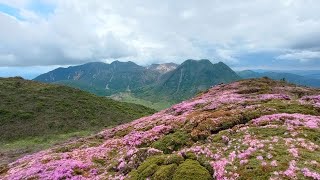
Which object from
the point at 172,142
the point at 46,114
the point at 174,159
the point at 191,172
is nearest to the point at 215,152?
the point at 174,159

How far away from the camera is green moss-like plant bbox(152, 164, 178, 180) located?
19.6m

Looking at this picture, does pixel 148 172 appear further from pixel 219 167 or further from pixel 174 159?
pixel 219 167

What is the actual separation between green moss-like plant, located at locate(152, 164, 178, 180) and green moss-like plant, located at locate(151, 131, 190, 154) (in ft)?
20.0

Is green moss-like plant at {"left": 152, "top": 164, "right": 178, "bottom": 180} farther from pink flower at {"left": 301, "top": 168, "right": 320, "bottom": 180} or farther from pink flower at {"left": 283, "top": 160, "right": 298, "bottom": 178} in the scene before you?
pink flower at {"left": 301, "top": 168, "right": 320, "bottom": 180}

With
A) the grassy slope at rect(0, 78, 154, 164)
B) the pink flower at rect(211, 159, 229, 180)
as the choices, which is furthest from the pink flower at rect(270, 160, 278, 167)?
the grassy slope at rect(0, 78, 154, 164)

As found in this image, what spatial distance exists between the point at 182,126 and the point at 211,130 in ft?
14.5

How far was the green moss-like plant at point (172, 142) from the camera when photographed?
26928mm

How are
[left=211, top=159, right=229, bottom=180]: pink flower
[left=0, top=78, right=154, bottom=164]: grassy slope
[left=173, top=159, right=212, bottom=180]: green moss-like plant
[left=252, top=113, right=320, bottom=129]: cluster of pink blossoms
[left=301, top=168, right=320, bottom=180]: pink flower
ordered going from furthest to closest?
[left=0, top=78, right=154, bottom=164]: grassy slope → [left=252, top=113, right=320, bottom=129]: cluster of pink blossoms → [left=173, top=159, right=212, bottom=180]: green moss-like plant → [left=211, top=159, right=229, bottom=180]: pink flower → [left=301, top=168, right=320, bottom=180]: pink flower

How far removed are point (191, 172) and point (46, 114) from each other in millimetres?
84087

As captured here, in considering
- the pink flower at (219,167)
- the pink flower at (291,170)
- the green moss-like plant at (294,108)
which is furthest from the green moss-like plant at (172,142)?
the green moss-like plant at (294,108)

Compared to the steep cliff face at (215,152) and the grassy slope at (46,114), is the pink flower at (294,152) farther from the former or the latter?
the grassy slope at (46,114)

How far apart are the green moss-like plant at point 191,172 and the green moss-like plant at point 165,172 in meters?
0.43

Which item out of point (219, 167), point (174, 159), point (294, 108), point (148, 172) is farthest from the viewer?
point (294, 108)

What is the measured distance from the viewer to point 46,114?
309 feet
